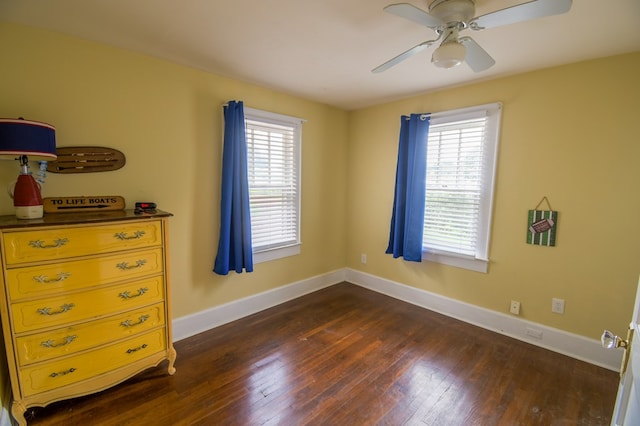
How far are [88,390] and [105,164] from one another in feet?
4.90

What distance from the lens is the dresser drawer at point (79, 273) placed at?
1.52 m

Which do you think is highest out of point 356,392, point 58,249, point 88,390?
point 58,249

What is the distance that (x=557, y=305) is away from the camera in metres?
2.43

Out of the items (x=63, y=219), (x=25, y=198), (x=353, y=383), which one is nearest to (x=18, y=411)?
(x=63, y=219)

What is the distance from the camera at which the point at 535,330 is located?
8.29ft

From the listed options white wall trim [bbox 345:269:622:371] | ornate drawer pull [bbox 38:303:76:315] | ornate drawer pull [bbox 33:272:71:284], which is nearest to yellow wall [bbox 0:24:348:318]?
ornate drawer pull [bbox 33:272:71:284]

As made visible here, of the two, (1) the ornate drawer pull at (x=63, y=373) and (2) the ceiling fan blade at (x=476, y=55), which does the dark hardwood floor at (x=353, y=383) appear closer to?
(1) the ornate drawer pull at (x=63, y=373)

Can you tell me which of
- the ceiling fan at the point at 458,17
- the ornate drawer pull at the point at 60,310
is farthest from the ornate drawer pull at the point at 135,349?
the ceiling fan at the point at 458,17

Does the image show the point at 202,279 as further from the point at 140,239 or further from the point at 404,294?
the point at 404,294

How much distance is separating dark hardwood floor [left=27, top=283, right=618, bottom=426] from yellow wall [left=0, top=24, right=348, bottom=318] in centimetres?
64

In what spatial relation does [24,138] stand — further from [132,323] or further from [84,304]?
[132,323]

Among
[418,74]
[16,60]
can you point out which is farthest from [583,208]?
[16,60]

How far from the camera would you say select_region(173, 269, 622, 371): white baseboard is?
2.31 m

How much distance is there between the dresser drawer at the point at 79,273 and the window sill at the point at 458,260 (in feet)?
8.61
